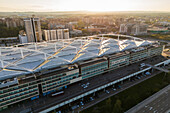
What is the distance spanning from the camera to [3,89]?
109ft

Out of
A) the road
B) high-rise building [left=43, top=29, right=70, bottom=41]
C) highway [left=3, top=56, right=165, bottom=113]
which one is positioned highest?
high-rise building [left=43, top=29, right=70, bottom=41]

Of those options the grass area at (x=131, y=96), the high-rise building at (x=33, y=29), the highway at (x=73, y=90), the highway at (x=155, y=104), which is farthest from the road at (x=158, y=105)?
the high-rise building at (x=33, y=29)

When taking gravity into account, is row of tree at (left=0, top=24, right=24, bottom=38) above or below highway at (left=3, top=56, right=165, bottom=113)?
above

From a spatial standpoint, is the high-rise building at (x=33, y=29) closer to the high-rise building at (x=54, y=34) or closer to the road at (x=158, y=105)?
the high-rise building at (x=54, y=34)

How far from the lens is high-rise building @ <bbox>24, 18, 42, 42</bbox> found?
10225 centimetres

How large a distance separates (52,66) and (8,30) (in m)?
143

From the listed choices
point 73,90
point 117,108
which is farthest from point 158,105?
point 73,90

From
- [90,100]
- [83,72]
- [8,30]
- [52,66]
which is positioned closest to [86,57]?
[83,72]

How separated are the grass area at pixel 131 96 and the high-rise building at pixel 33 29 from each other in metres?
94.6

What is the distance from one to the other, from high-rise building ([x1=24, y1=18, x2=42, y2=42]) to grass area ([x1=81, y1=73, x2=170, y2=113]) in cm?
9463

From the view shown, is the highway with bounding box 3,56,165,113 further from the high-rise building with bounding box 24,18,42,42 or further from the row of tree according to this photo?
the row of tree

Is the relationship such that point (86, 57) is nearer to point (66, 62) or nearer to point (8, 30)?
point (66, 62)

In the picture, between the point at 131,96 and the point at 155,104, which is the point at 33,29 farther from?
the point at 155,104

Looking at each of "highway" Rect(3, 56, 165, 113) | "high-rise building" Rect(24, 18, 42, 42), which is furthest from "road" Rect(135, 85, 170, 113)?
"high-rise building" Rect(24, 18, 42, 42)
